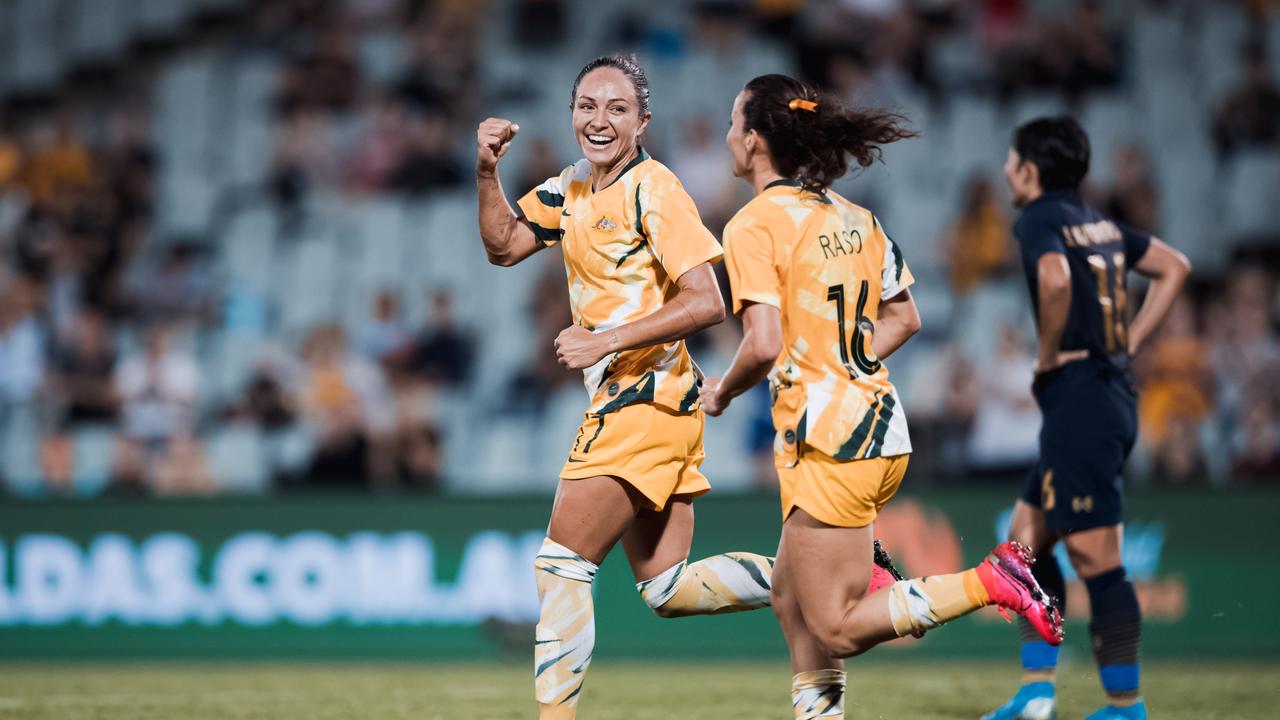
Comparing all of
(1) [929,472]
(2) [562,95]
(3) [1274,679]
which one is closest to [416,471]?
(1) [929,472]

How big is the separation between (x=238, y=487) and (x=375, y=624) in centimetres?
178

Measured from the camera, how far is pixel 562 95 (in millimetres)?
14125

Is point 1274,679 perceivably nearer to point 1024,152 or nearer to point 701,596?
point 1024,152

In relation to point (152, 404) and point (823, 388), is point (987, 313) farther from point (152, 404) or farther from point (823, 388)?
point (823, 388)

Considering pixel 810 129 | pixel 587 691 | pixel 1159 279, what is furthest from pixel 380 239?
pixel 810 129

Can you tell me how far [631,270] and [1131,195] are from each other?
7651 millimetres

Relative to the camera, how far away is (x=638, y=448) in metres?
5.15

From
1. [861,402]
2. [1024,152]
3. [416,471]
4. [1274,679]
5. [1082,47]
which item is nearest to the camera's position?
[861,402]

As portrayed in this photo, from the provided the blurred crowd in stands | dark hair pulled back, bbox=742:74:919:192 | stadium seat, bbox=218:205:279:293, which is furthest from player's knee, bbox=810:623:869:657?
stadium seat, bbox=218:205:279:293

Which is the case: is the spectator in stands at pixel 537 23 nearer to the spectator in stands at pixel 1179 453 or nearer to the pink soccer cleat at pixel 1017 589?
the spectator in stands at pixel 1179 453

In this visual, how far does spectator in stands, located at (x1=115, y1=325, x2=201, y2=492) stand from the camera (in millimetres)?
10844

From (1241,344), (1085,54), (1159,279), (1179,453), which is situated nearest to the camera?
(1159,279)

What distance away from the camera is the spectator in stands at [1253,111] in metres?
12.7

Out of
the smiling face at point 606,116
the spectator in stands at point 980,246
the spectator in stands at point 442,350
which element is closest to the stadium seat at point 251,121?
the spectator in stands at point 442,350
